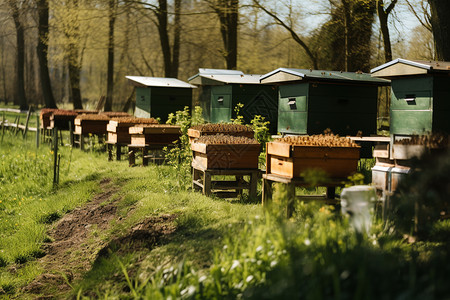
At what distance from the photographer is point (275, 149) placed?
8.04 metres

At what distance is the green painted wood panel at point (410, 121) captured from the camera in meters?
8.77

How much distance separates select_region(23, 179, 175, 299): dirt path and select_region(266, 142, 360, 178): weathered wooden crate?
5.83 feet

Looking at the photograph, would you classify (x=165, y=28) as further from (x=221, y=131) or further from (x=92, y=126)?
(x=221, y=131)

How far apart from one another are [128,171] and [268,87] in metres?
4.22

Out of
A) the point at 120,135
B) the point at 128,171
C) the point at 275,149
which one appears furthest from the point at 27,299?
the point at 120,135

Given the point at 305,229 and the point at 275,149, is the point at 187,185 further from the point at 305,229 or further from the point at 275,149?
the point at 305,229

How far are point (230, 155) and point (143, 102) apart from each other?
906cm

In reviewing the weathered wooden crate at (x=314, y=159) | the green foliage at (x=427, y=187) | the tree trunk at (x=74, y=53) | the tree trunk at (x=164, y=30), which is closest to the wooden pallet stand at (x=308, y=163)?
the weathered wooden crate at (x=314, y=159)

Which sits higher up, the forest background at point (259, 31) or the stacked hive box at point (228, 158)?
the forest background at point (259, 31)

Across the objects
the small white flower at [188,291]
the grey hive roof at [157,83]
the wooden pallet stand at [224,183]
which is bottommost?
the small white flower at [188,291]

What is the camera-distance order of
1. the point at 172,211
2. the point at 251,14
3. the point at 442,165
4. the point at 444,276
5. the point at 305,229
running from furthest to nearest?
1. the point at 251,14
2. the point at 172,211
3. the point at 305,229
4. the point at 442,165
5. the point at 444,276

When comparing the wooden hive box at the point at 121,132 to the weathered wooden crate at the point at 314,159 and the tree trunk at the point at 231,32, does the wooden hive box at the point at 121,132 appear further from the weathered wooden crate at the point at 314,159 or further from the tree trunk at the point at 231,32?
the weathered wooden crate at the point at 314,159

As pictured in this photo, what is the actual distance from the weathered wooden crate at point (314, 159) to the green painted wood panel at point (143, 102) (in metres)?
9.84

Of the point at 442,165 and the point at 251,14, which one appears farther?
the point at 251,14
